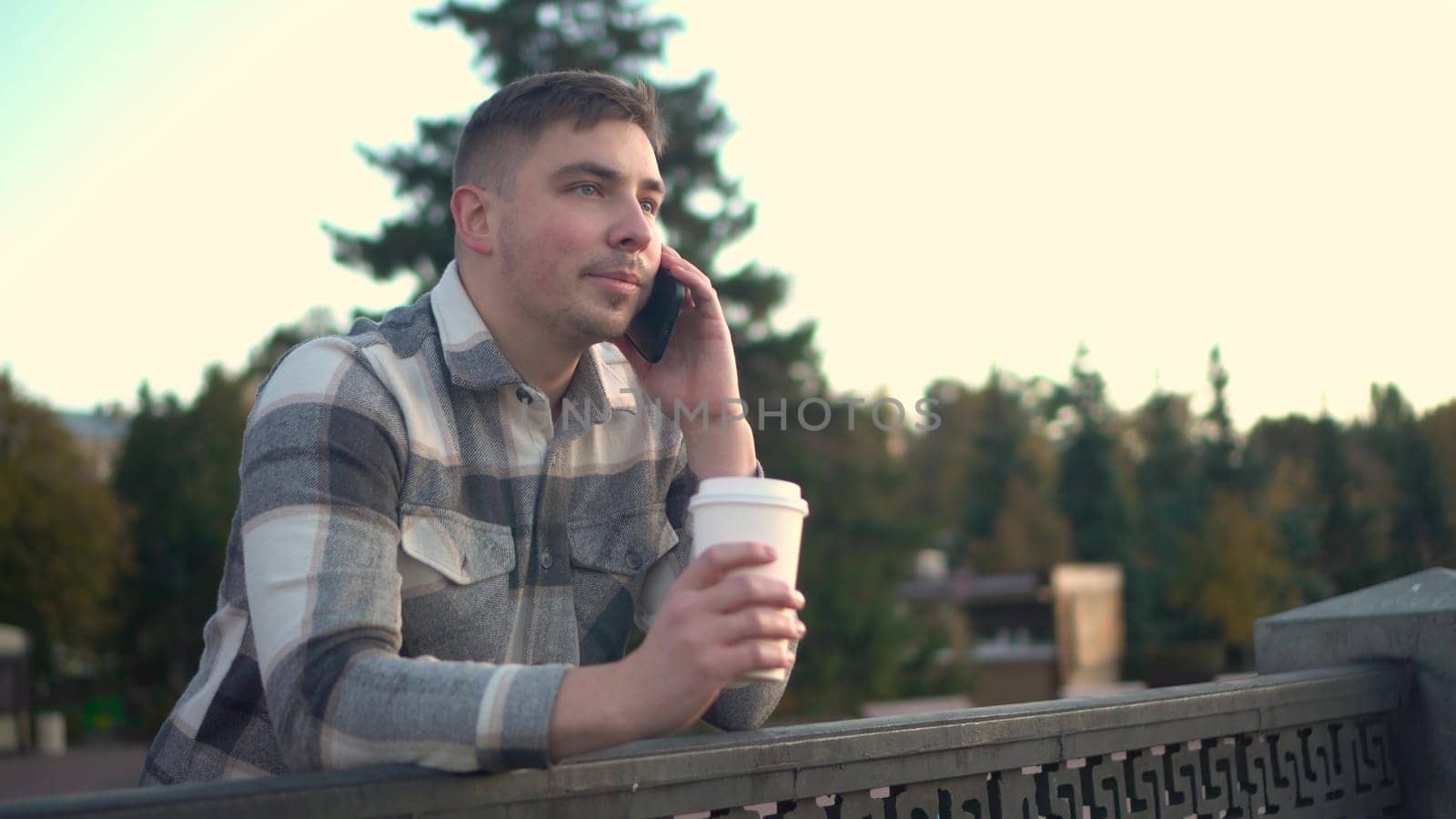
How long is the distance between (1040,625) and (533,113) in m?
48.3

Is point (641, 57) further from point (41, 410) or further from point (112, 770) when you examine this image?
point (41, 410)

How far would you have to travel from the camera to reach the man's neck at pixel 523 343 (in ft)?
8.76

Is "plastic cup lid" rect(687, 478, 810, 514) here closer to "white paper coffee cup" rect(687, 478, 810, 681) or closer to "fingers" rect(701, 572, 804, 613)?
"white paper coffee cup" rect(687, 478, 810, 681)

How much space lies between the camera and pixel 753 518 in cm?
180

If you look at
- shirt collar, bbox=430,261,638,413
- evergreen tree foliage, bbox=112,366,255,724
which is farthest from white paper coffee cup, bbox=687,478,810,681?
evergreen tree foliage, bbox=112,366,255,724

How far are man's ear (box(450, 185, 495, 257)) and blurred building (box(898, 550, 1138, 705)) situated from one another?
142ft

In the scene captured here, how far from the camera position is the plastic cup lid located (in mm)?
1802

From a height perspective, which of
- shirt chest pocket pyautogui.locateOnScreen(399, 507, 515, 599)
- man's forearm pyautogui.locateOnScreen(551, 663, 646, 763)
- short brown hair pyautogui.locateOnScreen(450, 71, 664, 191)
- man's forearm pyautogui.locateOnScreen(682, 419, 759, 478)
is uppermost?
short brown hair pyautogui.locateOnScreen(450, 71, 664, 191)

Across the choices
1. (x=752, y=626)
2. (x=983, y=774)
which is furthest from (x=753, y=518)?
(x=983, y=774)

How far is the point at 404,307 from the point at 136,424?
5172 cm

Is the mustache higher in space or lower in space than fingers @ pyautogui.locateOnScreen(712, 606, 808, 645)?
higher

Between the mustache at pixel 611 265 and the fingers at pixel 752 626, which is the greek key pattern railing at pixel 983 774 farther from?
the mustache at pixel 611 265

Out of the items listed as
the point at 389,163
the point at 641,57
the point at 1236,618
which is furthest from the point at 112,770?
the point at 1236,618

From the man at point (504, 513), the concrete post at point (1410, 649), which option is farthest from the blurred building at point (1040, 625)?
the man at point (504, 513)
